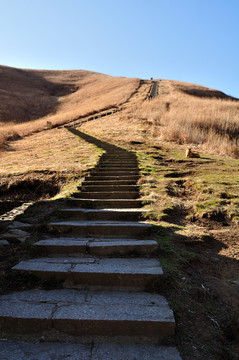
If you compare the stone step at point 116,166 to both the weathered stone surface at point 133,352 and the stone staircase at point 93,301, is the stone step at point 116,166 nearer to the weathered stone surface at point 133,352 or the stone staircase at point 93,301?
the stone staircase at point 93,301

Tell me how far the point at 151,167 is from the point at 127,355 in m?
5.39

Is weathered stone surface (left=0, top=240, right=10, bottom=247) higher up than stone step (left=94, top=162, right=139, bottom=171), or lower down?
lower down

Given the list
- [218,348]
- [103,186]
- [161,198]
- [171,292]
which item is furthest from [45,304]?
[103,186]

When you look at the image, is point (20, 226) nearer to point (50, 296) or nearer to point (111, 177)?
point (50, 296)

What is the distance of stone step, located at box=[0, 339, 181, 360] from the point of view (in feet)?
5.49

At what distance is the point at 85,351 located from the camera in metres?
1.73

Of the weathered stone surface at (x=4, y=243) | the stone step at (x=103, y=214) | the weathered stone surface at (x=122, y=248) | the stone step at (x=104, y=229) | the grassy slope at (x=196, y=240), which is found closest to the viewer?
the grassy slope at (x=196, y=240)

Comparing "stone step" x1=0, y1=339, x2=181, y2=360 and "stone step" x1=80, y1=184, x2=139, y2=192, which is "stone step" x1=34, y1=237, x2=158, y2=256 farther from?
"stone step" x1=80, y1=184, x2=139, y2=192

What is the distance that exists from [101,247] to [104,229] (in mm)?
579

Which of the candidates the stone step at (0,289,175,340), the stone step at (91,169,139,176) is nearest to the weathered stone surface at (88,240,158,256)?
the stone step at (0,289,175,340)

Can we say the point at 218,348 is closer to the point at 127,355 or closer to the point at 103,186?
the point at 127,355

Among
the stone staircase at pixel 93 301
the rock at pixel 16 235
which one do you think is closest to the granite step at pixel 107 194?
the stone staircase at pixel 93 301

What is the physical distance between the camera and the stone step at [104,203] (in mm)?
4539

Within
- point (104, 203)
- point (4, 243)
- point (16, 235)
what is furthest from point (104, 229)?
point (4, 243)
